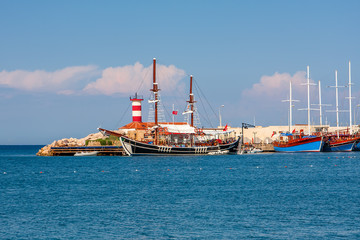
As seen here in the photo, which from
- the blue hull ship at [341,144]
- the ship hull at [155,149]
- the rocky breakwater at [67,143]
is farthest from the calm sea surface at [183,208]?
the rocky breakwater at [67,143]

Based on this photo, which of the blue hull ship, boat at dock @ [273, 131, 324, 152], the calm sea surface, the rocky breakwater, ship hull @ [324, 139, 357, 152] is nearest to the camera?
the calm sea surface

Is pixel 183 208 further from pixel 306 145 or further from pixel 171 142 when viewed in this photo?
pixel 306 145

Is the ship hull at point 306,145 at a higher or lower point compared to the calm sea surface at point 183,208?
higher

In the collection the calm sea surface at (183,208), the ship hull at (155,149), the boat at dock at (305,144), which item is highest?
the boat at dock at (305,144)

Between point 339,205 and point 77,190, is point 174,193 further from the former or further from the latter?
point 339,205

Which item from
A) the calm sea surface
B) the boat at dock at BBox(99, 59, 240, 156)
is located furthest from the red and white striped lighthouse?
the calm sea surface

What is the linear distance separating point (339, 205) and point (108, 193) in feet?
62.9

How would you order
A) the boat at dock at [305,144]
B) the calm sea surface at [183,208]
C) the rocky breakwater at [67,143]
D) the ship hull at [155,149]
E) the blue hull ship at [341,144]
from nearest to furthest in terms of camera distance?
the calm sea surface at [183,208], the ship hull at [155,149], the boat at dock at [305,144], the blue hull ship at [341,144], the rocky breakwater at [67,143]

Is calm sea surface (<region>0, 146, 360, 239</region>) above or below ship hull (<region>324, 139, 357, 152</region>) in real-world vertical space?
below

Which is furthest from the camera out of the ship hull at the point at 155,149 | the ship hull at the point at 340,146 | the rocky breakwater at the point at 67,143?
the rocky breakwater at the point at 67,143

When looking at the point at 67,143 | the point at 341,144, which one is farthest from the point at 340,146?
the point at 67,143

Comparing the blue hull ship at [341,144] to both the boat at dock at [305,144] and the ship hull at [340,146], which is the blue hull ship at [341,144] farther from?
the boat at dock at [305,144]

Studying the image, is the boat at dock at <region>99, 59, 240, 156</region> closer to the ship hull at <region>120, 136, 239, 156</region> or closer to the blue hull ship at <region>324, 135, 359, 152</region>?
the ship hull at <region>120, 136, 239, 156</region>

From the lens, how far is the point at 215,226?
2900 cm
